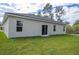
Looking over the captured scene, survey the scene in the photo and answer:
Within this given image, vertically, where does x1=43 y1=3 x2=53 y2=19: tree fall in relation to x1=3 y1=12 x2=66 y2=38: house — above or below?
above

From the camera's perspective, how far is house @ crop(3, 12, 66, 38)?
340cm

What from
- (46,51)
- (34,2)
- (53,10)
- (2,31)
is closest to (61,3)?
(53,10)

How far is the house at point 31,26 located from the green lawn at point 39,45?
0.07m

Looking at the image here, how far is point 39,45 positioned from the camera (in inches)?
135

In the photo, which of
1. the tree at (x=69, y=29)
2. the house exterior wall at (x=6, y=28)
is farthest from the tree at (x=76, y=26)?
the house exterior wall at (x=6, y=28)

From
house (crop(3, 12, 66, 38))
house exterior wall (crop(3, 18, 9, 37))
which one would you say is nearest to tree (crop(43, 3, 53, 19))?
house (crop(3, 12, 66, 38))

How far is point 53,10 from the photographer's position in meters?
3.43

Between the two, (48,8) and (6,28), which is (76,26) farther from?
(6,28)

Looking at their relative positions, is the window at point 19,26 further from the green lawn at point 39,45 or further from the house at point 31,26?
the green lawn at point 39,45

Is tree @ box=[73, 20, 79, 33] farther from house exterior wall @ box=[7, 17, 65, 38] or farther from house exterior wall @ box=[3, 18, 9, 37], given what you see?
house exterior wall @ box=[3, 18, 9, 37]

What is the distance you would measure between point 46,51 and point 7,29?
627 millimetres

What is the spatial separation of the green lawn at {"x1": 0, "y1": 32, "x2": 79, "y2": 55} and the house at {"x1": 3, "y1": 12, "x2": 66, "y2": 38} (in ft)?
0.25

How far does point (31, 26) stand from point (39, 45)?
0.96 ft

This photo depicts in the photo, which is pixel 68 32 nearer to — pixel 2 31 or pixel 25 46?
pixel 25 46
